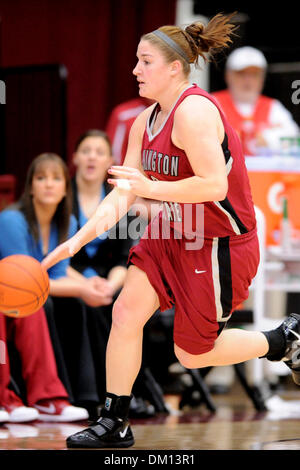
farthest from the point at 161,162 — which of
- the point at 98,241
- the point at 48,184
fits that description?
the point at 98,241

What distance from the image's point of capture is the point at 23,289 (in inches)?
127

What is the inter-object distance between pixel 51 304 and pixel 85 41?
3189 millimetres

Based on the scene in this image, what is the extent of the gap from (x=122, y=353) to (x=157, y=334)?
6.13ft

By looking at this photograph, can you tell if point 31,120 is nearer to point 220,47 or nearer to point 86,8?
point 86,8

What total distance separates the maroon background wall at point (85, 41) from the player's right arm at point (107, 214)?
11.5ft

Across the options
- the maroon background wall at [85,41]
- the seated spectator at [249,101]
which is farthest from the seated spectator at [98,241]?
the maroon background wall at [85,41]

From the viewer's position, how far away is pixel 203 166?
2.87 m

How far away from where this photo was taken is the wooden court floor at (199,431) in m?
3.30

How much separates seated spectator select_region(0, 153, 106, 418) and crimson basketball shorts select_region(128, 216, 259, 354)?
1.02 m

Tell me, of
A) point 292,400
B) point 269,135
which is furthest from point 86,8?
point 292,400

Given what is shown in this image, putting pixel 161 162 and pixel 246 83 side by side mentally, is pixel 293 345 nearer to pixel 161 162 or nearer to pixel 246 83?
pixel 161 162

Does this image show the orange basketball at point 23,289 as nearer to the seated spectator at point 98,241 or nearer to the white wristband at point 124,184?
the white wristband at point 124,184

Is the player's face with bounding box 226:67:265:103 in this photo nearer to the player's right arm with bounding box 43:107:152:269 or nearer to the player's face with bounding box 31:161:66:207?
the player's face with bounding box 31:161:66:207
